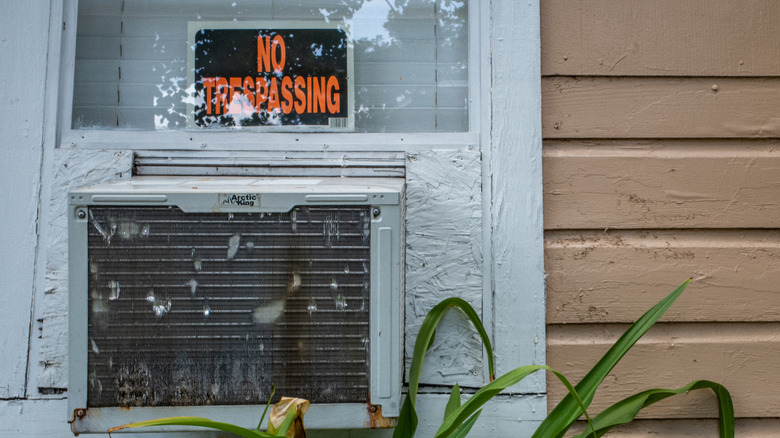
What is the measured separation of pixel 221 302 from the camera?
115cm

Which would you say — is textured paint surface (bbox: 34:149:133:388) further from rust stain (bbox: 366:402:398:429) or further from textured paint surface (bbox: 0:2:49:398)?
rust stain (bbox: 366:402:398:429)

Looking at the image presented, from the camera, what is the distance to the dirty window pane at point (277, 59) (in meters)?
1.49

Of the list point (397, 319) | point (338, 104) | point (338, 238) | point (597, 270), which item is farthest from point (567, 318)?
point (338, 104)

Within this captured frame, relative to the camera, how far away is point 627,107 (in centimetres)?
145

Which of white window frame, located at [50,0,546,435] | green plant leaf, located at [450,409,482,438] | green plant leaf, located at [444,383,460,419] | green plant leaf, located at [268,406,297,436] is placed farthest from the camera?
white window frame, located at [50,0,546,435]

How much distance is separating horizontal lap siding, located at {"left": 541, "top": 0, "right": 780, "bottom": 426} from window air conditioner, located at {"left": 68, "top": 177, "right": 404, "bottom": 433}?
0.53 m

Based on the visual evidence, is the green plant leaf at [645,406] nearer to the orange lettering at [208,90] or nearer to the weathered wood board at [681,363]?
the weathered wood board at [681,363]

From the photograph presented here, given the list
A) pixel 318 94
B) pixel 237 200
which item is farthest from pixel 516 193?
pixel 237 200

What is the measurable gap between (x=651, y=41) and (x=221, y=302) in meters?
1.28

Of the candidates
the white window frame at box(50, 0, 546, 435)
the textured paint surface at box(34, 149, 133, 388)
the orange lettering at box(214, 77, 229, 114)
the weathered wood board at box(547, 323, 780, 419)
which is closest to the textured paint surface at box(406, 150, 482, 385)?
the white window frame at box(50, 0, 546, 435)

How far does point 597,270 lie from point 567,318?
0.15m

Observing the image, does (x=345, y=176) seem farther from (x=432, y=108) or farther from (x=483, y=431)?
(x=483, y=431)

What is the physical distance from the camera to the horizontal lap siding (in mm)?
1425

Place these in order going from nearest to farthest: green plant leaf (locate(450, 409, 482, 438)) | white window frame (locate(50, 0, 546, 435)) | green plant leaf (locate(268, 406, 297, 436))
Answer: green plant leaf (locate(268, 406, 297, 436))
green plant leaf (locate(450, 409, 482, 438))
white window frame (locate(50, 0, 546, 435))
